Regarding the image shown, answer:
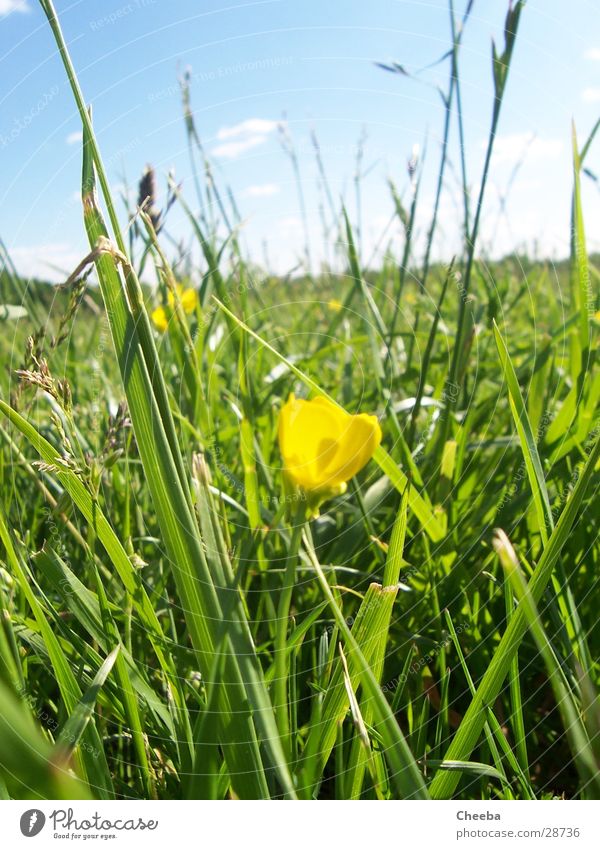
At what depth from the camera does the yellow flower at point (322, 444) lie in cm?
45

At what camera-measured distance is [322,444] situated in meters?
0.46

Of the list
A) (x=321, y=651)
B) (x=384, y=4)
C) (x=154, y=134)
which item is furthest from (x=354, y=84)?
(x=321, y=651)

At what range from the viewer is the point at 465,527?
27.0 inches

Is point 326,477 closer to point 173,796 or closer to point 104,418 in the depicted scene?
point 173,796

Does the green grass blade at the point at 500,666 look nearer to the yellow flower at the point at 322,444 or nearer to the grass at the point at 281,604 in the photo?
the grass at the point at 281,604
